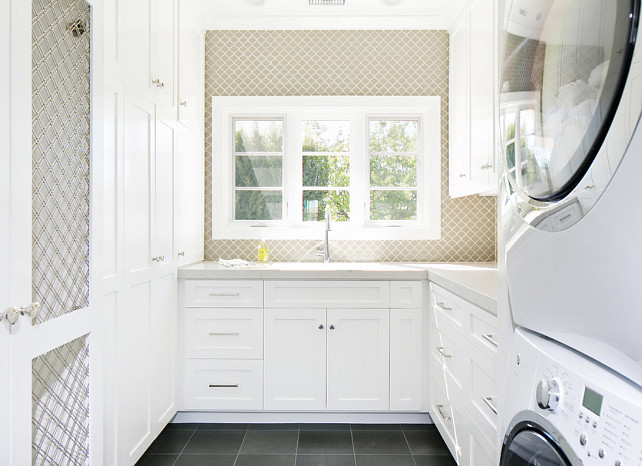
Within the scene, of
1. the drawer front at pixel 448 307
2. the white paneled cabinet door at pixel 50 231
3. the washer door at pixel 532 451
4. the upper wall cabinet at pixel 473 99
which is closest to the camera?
the washer door at pixel 532 451

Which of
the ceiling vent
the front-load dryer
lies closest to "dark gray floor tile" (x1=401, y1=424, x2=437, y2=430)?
the front-load dryer

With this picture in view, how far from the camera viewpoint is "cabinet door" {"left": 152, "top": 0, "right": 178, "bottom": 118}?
6.95 feet

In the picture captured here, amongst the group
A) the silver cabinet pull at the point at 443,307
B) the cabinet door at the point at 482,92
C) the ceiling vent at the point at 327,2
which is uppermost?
the ceiling vent at the point at 327,2

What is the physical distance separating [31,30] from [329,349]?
1978 millimetres

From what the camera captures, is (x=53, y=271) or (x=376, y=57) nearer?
(x=53, y=271)

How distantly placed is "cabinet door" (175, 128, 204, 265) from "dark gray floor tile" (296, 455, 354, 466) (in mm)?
1254

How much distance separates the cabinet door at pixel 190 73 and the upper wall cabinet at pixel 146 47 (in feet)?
0.31

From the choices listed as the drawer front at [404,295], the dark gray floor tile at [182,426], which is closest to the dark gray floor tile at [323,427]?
the dark gray floor tile at [182,426]

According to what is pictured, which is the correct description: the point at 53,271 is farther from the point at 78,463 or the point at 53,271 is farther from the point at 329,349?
the point at 329,349

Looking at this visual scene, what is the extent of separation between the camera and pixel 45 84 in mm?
1145

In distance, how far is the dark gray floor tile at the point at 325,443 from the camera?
221cm

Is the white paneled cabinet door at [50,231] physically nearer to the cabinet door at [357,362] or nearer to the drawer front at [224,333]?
the drawer front at [224,333]
